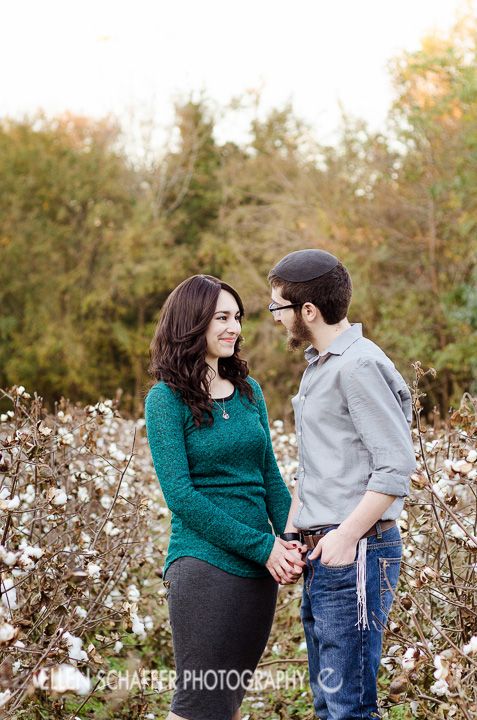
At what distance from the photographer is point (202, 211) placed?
21.7 m

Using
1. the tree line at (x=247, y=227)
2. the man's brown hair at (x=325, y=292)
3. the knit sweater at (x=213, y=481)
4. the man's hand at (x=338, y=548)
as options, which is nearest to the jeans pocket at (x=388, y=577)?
the man's hand at (x=338, y=548)

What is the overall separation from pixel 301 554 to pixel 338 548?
216mm

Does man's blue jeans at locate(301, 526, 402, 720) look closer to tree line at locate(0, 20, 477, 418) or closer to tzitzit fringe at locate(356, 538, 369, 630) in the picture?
tzitzit fringe at locate(356, 538, 369, 630)

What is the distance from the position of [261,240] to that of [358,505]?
50.5 ft

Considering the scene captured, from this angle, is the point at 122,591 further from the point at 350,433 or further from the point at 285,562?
the point at 350,433

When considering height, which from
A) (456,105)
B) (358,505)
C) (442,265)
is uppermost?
(456,105)

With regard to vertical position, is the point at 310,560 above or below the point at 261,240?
below

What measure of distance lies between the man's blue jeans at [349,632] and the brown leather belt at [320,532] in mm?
16

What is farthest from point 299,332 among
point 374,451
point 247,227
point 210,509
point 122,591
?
point 247,227

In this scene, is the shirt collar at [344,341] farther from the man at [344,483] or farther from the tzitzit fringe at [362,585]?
the tzitzit fringe at [362,585]

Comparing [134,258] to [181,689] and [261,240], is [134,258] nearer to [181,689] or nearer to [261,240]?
[261,240]

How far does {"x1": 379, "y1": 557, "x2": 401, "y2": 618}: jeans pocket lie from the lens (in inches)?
92.8

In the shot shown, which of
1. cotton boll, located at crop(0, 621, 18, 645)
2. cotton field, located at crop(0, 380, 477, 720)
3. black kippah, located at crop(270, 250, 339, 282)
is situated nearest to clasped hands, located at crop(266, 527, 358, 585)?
cotton field, located at crop(0, 380, 477, 720)

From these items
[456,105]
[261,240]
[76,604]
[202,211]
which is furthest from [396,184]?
[76,604]
